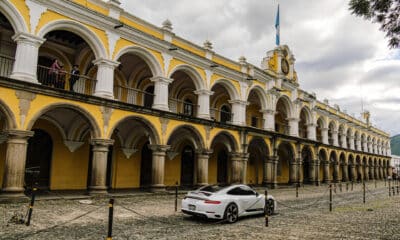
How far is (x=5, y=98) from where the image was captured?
12281mm

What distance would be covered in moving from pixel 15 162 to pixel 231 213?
864cm

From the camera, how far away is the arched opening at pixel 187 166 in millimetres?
24984

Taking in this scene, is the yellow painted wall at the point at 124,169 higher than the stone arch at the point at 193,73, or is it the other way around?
the stone arch at the point at 193,73

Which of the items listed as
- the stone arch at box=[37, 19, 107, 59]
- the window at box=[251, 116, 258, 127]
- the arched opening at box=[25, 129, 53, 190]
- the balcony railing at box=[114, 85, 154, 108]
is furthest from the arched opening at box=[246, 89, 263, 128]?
the arched opening at box=[25, 129, 53, 190]

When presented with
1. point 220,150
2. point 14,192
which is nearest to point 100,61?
point 14,192

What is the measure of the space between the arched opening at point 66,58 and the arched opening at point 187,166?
919cm

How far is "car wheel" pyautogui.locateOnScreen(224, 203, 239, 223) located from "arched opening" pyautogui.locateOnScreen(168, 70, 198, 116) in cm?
1325

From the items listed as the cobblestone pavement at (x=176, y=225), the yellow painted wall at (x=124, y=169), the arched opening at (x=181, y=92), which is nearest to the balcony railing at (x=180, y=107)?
the arched opening at (x=181, y=92)

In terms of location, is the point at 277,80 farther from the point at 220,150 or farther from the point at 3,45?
the point at 3,45

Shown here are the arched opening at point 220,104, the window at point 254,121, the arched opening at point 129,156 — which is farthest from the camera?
the window at point 254,121

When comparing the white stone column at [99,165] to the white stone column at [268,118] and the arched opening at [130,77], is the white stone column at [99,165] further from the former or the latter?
the white stone column at [268,118]

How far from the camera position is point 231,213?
1050cm

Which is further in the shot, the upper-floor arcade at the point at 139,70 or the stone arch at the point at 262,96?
the stone arch at the point at 262,96

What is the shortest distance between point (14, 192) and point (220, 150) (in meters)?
18.1
